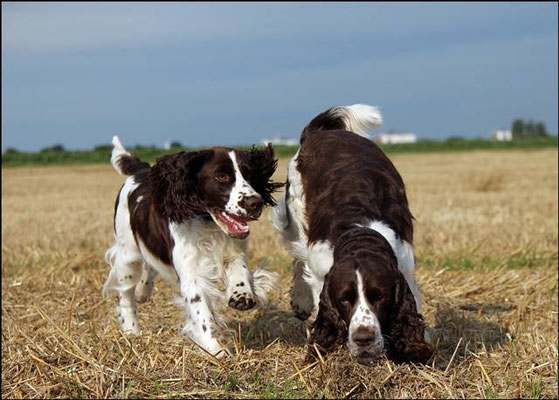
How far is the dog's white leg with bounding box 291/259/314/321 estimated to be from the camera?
680 cm

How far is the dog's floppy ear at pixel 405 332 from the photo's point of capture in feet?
16.2

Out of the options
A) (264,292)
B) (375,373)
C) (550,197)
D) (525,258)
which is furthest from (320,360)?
(550,197)

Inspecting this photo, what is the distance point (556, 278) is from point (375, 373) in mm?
4856

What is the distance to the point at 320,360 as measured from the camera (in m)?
4.78

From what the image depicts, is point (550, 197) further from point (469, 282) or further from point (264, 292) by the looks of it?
point (264, 292)

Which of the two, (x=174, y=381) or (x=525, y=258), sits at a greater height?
(x=174, y=381)

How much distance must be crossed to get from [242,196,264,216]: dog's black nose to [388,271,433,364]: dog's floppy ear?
127 centimetres

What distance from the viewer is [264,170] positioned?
21.1ft

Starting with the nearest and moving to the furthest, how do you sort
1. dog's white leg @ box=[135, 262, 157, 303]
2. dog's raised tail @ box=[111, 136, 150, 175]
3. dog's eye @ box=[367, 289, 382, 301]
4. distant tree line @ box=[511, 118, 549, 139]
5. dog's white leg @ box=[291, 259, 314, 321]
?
dog's eye @ box=[367, 289, 382, 301], dog's white leg @ box=[291, 259, 314, 321], dog's white leg @ box=[135, 262, 157, 303], dog's raised tail @ box=[111, 136, 150, 175], distant tree line @ box=[511, 118, 549, 139]

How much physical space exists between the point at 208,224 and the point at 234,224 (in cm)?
32

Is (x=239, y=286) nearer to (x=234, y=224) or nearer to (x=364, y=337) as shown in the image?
(x=234, y=224)

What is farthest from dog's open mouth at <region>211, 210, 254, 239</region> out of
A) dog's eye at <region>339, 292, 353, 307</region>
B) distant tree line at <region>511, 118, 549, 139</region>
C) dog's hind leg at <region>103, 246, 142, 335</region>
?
distant tree line at <region>511, 118, 549, 139</region>

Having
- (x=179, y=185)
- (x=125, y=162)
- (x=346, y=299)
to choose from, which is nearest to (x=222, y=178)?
(x=179, y=185)

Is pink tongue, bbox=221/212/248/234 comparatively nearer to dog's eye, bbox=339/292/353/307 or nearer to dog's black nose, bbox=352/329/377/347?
dog's eye, bbox=339/292/353/307
